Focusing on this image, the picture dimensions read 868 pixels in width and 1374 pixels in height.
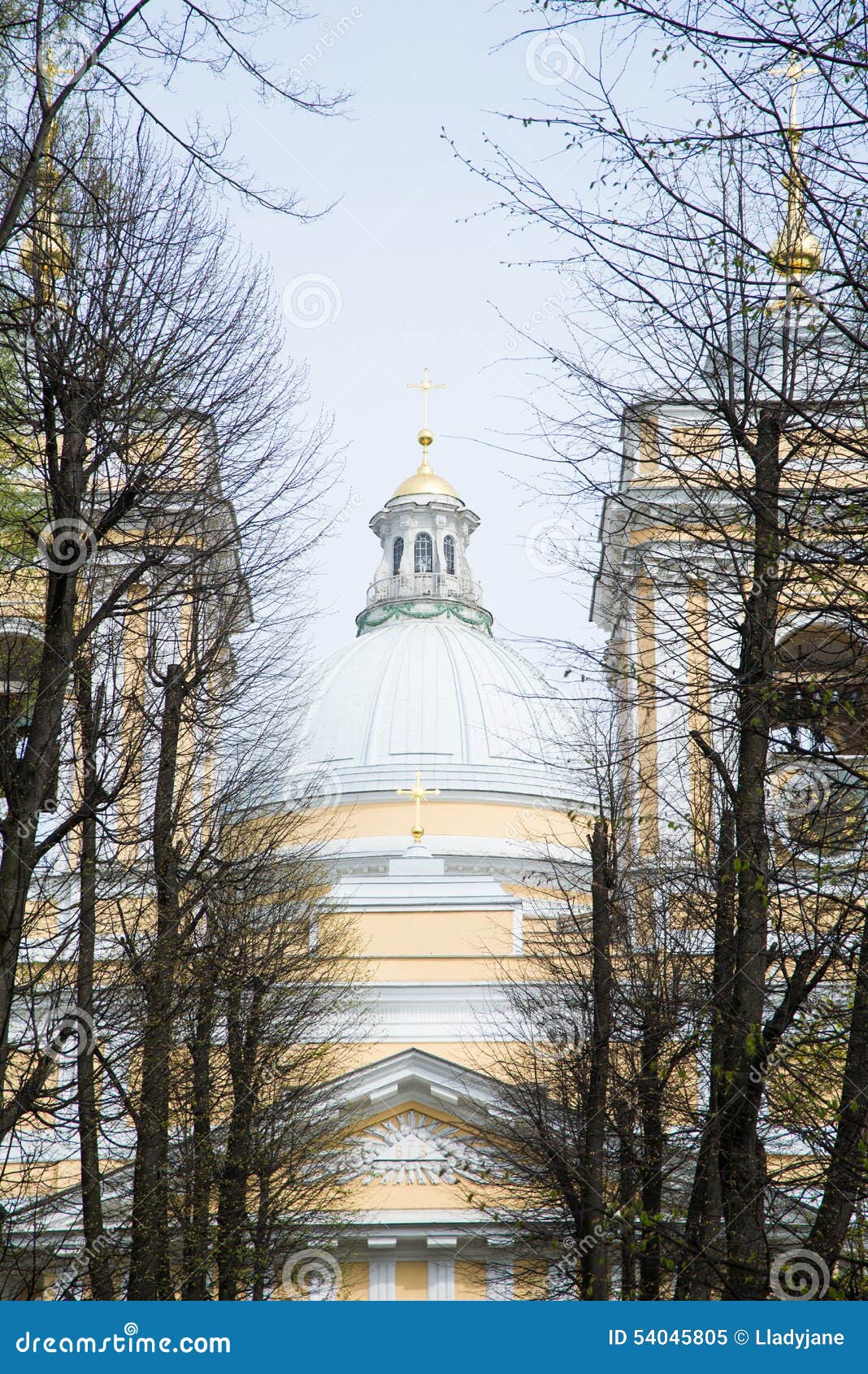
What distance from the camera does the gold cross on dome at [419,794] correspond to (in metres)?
47.4

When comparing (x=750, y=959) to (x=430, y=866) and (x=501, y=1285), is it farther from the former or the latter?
(x=430, y=866)

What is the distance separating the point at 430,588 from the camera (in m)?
61.8

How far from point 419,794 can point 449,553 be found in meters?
16.9

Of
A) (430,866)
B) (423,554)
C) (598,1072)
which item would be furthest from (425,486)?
(598,1072)

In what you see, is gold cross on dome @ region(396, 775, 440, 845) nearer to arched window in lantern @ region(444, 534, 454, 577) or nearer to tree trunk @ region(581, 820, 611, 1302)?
arched window in lantern @ region(444, 534, 454, 577)

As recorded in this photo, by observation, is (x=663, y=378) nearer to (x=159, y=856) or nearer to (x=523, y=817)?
(x=159, y=856)

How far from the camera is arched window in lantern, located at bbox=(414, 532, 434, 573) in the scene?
206 feet

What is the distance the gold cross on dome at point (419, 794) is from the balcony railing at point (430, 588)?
12912 mm

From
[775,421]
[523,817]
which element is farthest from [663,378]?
[523,817]

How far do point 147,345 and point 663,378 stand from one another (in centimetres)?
390

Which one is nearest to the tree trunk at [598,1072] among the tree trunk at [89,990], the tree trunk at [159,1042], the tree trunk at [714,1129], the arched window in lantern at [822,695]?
the tree trunk at [714,1129]

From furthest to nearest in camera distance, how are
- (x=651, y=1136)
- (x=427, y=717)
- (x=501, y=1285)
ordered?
(x=427, y=717) < (x=501, y=1285) < (x=651, y=1136)

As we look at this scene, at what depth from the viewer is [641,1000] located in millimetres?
17703

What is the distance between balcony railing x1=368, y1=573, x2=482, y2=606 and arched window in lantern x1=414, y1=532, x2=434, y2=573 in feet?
2.79
